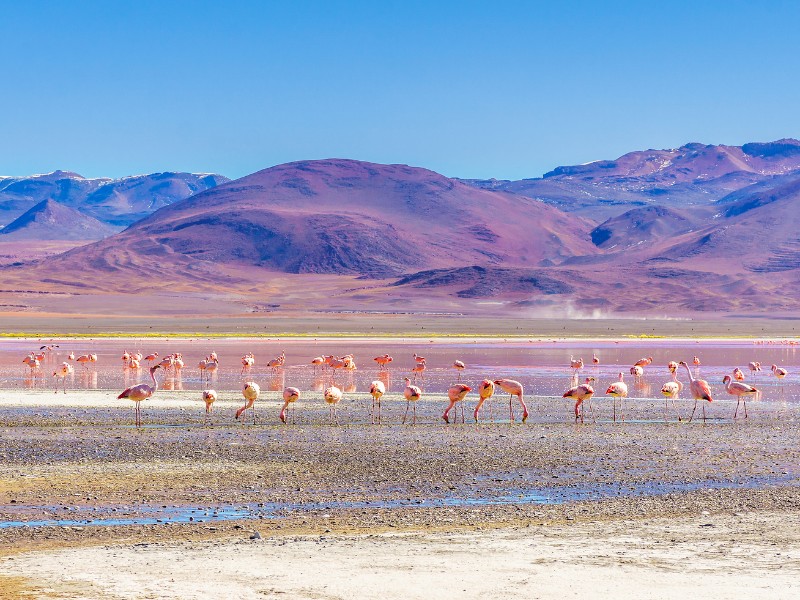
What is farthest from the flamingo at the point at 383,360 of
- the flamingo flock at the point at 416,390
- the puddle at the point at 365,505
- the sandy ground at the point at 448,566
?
the sandy ground at the point at 448,566

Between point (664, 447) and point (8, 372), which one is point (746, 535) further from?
point (8, 372)

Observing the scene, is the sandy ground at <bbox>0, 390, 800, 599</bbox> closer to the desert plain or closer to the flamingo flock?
the desert plain

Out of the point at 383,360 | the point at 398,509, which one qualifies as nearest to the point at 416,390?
the point at 398,509

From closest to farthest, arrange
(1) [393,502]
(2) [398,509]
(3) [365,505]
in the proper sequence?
1. (2) [398,509]
2. (3) [365,505]
3. (1) [393,502]

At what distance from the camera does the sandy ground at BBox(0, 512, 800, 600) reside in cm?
917

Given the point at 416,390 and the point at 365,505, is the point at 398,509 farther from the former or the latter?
the point at 416,390

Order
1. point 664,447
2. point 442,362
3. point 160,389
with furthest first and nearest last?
point 442,362, point 160,389, point 664,447

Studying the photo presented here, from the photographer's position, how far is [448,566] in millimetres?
10016

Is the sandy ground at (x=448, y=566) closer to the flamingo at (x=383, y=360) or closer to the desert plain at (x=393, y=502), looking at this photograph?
the desert plain at (x=393, y=502)

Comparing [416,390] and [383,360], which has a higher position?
[416,390]

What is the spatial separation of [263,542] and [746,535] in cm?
470

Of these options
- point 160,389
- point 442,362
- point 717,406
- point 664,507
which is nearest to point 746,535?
point 664,507

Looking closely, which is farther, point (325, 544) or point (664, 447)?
point (664, 447)

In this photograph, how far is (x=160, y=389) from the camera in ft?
96.1
